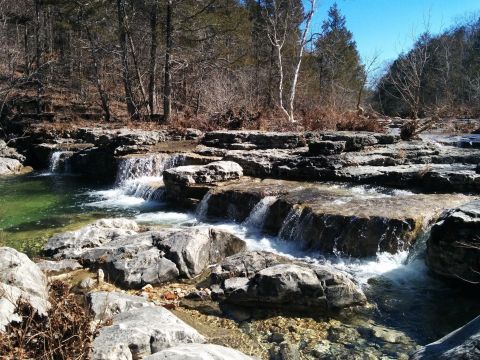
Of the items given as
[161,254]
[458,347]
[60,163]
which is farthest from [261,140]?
[458,347]

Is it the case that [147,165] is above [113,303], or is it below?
above

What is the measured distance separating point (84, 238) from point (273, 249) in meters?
3.52

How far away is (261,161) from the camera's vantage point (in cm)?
1158

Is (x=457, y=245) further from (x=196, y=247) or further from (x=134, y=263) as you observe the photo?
(x=134, y=263)

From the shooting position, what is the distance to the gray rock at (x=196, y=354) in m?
2.90

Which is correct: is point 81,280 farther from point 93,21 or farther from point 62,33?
point 62,33

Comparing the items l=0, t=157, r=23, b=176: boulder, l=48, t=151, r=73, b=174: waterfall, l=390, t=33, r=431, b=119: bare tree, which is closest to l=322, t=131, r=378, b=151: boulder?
l=390, t=33, r=431, b=119: bare tree

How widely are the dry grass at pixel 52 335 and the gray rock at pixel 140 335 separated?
0.19m

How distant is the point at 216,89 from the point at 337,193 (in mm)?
12672

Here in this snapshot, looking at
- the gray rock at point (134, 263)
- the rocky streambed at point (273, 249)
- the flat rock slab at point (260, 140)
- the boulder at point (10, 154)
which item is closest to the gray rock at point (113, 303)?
the rocky streambed at point (273, 249)

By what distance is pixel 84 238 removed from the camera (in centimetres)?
788

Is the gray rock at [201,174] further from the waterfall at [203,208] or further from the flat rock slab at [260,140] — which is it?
the flat rock slab at [260,140]

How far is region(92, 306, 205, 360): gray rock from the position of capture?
3.31 m

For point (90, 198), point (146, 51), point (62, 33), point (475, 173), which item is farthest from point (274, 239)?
point (62, 33)
